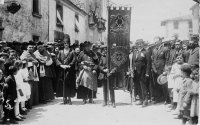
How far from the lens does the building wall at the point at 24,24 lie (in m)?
16.6

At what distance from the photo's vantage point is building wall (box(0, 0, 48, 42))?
16.6 m

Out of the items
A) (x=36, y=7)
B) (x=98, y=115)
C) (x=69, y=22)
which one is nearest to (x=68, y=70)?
(x=98, y=115)

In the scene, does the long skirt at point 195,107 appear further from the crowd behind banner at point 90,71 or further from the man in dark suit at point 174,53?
the man in dark suit at point 174,53

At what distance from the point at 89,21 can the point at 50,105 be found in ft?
75.9

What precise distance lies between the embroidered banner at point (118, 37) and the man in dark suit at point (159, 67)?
1.22 metres

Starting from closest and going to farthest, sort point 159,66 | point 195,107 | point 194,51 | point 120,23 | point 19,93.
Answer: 1. point 195,107
2. point 19,93
3. point 194,51
4. point 120,23
5. point 159,66

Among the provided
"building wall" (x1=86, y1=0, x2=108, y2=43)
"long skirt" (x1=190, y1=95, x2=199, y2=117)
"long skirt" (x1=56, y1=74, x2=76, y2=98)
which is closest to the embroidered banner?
"long skirt" (x1=56, y1=74, x2=76, y2=98)

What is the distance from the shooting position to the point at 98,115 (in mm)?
8852

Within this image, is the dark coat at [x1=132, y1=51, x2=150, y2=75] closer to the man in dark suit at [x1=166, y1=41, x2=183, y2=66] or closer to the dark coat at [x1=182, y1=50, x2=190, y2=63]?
the man in dark suit at [x1=166, y1=41, x2=183, y2=66]

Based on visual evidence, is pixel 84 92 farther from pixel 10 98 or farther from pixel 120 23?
Answer: pixel 10 98

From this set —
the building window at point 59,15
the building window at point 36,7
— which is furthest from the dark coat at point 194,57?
the building window at point 59,15

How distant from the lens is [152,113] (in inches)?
361

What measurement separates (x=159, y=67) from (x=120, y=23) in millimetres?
2015

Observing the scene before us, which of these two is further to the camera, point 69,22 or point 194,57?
point 69,22
